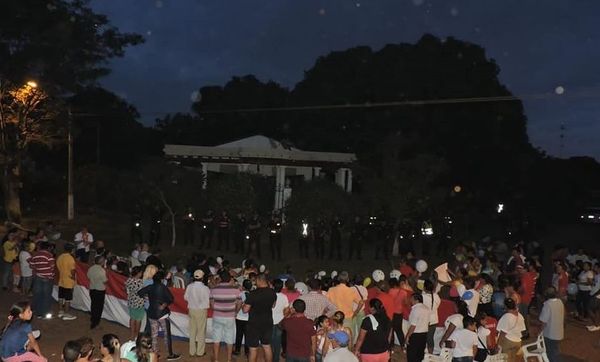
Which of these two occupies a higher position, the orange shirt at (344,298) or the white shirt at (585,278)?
the orange shirt at (344,298)

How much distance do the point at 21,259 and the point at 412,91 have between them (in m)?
30.9

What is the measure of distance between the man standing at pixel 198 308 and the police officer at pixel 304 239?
12750 millimetres

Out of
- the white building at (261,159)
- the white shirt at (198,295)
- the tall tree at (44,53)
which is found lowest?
the white shirt at (198,295)

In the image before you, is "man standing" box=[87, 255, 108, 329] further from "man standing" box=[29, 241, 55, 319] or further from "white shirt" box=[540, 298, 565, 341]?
"white shirt" box=[540, 298, 565, 341]

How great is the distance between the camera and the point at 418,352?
30.5ft

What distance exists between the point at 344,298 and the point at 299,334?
5.96 ft

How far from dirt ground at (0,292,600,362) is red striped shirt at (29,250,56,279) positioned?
3.46ft

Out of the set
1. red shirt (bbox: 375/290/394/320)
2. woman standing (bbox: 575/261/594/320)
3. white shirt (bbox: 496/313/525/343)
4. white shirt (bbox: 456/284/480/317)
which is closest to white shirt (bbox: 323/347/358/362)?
red shirt (bbox: 375/290/394/320)

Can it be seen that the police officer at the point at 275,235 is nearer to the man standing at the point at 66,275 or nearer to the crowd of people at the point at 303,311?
the crowd of people at the point at 303,311

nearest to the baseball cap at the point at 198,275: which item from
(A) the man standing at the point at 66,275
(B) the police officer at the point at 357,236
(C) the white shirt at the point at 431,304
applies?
(C) the white shirt at the point at 431,304

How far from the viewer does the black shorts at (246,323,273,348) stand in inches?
352

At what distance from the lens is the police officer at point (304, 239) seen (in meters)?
23.1

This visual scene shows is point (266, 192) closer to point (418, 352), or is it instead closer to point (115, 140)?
point (418, 352)

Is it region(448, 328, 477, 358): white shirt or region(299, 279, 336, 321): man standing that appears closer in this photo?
region(448, 328, 477, 358): white shirt
